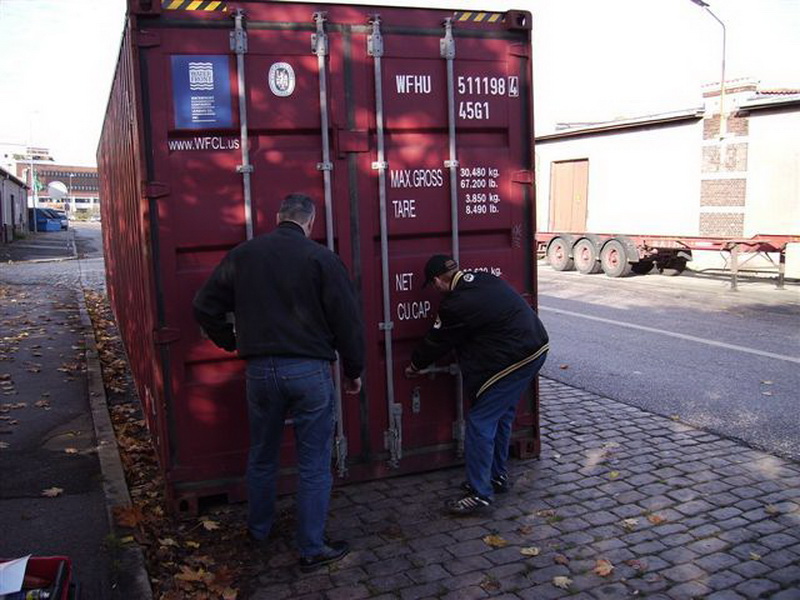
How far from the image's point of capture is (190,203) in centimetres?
413

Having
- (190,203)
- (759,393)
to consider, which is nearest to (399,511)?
(190,203)

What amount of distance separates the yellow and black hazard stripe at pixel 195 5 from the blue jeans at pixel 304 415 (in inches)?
79.6

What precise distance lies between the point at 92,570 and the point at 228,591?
31.7 inches

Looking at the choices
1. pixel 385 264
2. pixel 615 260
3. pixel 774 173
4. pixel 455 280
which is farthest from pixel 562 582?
pixel 774 173

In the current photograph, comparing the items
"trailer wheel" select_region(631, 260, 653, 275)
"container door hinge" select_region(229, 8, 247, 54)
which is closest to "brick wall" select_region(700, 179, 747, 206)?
"trailer wheel" select_region(631, 260, 653, 275)

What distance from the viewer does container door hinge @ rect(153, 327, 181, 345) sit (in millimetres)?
4133

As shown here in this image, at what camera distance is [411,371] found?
15.1 feet

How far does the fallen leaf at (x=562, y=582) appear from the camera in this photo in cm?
346

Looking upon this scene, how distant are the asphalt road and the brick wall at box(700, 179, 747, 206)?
13.8 feet

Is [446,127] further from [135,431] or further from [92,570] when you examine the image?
[135,431]

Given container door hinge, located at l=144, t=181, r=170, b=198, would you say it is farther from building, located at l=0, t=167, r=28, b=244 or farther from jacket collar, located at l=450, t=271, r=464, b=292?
building, located at l=0, t=167, r=28, b=244

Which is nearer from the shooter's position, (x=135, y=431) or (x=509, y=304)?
(x=509, y=304)

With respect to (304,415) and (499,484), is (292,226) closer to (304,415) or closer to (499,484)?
(304,415)

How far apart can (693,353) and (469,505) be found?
5718 millimetres
